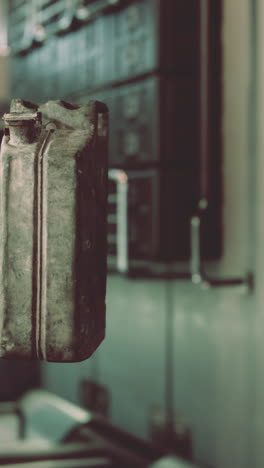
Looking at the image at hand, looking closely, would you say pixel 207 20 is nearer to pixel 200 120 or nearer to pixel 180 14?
pixel 180 14

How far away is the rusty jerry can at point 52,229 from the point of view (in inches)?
21.0

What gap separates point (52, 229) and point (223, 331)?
2.61 m

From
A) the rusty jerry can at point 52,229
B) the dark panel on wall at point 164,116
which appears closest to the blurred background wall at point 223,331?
the dark panel on wall at point 164,116

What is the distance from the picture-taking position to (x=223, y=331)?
10.1 ft

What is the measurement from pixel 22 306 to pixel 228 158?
2.58 m

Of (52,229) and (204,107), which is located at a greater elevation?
(204,107)

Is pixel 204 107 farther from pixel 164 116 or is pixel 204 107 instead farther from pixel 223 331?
pixel 223 331

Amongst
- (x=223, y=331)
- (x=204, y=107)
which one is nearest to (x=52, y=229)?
(x=204, y=107)

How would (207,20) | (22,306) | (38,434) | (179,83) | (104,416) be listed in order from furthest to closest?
(104,416)
(38,434)
(179,83)
(207,20)
(22,306)

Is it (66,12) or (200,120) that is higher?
(66,12)

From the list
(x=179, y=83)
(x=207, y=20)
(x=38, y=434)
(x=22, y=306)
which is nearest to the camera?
(x=22, y=306)

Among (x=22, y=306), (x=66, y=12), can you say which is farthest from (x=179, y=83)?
(x=22, y=306)

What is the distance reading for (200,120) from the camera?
321 centimetres

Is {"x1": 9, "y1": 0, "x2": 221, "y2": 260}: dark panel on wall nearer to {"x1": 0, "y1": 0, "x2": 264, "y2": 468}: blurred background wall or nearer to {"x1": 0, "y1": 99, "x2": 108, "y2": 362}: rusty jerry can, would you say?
{"x1": 0, "y1": 0, "x2": 264, "y2": 468}: blurred background wall
